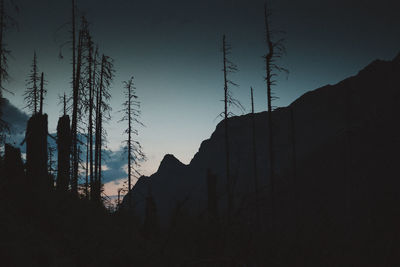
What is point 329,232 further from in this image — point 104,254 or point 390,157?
point 390,157

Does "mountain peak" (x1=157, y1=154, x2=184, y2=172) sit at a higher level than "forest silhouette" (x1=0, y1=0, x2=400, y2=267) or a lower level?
higher

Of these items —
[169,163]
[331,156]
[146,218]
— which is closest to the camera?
[146,218]

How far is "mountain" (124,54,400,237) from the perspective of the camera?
2951mm

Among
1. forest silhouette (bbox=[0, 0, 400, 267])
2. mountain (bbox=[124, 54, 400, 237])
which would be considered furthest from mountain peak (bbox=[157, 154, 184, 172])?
forest silhouette (bbox=[0, 0, 400, 267])

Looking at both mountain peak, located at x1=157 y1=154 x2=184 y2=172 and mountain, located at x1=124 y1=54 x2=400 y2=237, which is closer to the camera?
mountain, located at x1=124 y1=54 x2=400 y2=237

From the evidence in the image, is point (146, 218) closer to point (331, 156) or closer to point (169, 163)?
point (331, 156)

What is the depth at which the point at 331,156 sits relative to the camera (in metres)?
56.9

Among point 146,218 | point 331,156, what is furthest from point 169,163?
point 146,218

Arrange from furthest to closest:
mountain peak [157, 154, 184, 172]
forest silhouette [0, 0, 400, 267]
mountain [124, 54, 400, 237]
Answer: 1. mountain peak [157, 154, 184, 172]
2. mountain [124, 54, 400, 237]
3. forest silhouette [0, 0, 400, 267]

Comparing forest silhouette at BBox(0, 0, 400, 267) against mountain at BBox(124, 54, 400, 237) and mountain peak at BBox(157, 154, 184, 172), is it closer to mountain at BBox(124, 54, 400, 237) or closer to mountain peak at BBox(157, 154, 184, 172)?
mountain at BBox(124, 54, 400, 237)

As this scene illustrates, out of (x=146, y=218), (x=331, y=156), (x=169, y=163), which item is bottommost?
(x=146, y=218)

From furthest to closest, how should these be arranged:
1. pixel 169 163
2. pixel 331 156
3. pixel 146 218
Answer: pixel 169 163
pixel 331 156
pixel 146 218

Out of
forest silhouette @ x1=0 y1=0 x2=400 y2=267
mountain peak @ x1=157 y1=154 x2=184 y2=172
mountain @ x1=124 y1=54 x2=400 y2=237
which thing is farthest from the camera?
mountain peak @ x1=157 y1=154 x2=184 y2=172

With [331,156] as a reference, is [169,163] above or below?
above
